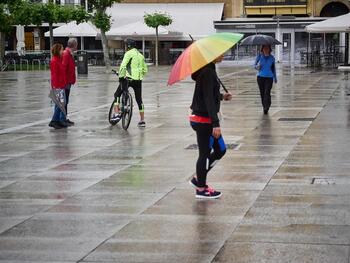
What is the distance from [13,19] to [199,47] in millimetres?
41287

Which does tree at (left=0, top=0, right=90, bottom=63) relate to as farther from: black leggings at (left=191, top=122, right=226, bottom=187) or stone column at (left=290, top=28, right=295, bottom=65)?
black leggings at (left=191, top=122, right=226, bottom=187)

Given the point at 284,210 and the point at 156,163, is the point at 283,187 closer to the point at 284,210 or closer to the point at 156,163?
the point at 284,210

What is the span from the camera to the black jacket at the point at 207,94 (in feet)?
25.8

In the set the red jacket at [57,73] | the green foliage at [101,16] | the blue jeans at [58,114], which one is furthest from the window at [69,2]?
the blue jeans at [58,114]

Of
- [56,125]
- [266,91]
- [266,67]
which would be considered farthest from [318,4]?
[56,125]

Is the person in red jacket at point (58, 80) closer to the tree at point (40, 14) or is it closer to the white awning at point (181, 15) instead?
the tree at point (40, 14)

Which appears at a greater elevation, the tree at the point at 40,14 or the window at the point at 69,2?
the window at the point at 69,2

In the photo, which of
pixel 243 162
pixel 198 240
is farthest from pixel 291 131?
pixel 198 240

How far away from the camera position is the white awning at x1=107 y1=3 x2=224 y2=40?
53000mm

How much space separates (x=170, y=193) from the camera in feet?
27.9

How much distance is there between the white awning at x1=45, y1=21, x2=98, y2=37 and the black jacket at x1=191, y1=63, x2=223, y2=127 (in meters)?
43.5

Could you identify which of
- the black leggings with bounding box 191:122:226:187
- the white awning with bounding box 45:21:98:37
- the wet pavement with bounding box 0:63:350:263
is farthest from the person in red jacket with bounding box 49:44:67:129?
the white awning with bounding box 45:21:98:37

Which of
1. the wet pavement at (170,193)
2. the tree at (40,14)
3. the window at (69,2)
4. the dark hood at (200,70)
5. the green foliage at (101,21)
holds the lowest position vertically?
the wet pavement at (170,193)

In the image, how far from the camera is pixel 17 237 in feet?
22.1
